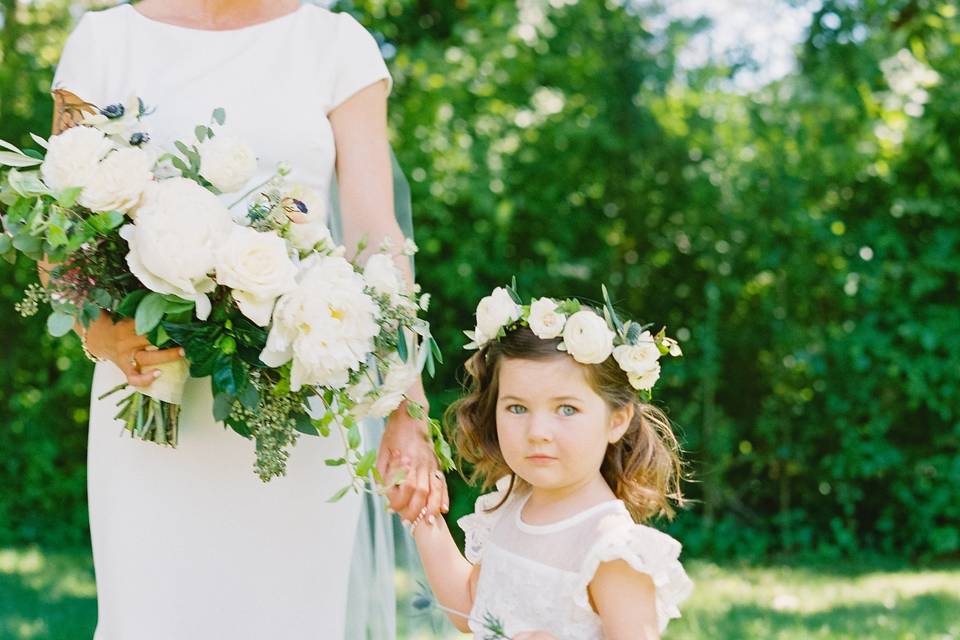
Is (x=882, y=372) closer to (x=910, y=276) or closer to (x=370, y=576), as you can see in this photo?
(x=910, y=276)

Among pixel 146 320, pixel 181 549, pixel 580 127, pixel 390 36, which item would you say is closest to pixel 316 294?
pixel 146 320

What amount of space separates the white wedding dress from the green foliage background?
13.4ft

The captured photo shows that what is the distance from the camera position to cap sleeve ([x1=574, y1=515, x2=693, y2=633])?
243 cm

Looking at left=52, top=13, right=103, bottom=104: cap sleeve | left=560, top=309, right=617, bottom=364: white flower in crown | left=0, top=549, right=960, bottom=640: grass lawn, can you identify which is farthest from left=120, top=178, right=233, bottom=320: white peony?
left=0, top=549, right=960, bottom=640: grass lawn

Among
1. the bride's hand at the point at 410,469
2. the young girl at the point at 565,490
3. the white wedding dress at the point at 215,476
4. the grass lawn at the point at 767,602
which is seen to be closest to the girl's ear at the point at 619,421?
the young girl at the point at 565,490

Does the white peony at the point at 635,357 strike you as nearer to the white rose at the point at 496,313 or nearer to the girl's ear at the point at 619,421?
the girl's ear at the point at 619,421

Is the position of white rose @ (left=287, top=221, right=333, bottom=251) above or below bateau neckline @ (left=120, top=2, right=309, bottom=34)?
below

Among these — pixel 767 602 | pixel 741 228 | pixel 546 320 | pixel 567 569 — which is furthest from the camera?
pixel 741 228

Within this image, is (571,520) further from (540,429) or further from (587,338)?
(587,338)

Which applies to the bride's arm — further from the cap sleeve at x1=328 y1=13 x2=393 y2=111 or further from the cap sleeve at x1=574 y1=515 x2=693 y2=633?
the cap sleeve at x1=574 y1=515 x2=693 y2=633

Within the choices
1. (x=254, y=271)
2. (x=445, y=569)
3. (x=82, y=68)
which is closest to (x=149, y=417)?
(x=254, y=271)

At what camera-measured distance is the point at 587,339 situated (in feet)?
8.46

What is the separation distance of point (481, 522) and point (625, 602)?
1.67ft

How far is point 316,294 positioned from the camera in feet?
7.84
